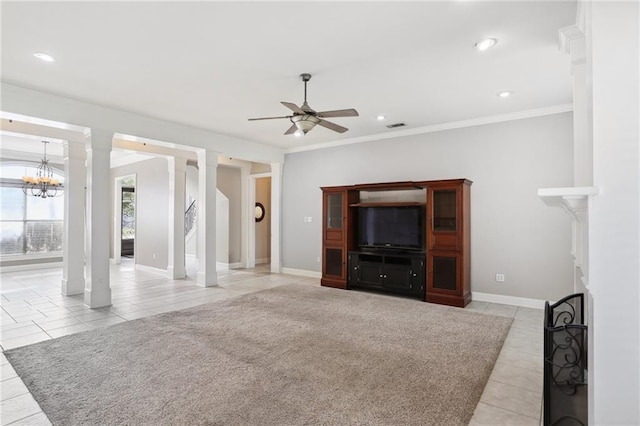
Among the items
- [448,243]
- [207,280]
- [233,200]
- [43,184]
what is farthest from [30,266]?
[448,243]

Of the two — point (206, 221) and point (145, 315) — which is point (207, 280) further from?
point (145, 315)

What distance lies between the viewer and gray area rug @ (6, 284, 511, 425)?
83.7 inches

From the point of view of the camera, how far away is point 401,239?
5441 millimetres

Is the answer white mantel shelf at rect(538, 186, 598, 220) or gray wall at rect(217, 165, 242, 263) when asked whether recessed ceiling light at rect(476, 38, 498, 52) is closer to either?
white mantel shelf at rect(538, 186, 598, 220)

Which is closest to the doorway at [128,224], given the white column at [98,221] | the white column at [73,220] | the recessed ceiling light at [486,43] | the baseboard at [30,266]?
the baseboard at [30,266]

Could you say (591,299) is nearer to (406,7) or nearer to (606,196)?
(606,196)

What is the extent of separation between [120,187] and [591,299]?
1040 cm

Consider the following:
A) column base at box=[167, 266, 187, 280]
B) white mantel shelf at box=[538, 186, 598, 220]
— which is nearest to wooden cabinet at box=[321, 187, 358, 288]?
column base at box=[167, 266, 187, 280]

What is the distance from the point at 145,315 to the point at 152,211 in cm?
395

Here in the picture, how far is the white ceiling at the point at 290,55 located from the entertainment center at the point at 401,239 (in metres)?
1.41

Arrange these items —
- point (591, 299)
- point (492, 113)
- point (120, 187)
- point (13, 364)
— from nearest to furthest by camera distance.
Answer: point (591, 299) → point (13, 364) → point (492, 113) → point (120, 187)

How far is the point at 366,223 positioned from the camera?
5898 millimetres

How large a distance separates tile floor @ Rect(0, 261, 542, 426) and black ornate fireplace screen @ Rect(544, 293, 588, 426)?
0.34m

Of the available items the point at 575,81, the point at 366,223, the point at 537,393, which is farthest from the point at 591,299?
the point at 366,223
